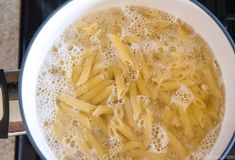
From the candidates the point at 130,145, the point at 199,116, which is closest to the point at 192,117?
the point at 199,116

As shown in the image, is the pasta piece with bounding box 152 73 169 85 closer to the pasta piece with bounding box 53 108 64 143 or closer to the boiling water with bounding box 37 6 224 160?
the boiling water with bounding box 37 6 224 160

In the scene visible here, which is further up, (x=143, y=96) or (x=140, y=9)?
(x=140, y=9)

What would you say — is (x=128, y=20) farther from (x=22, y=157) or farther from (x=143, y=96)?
(x=22, y=157)

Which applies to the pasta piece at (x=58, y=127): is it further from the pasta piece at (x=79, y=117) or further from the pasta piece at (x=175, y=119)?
the pasta piece at (x=175, y=119)

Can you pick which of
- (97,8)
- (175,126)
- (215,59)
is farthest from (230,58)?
(97,8)

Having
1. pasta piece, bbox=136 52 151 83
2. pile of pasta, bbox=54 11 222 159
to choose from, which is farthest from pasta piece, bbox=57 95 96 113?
pasta piece, bbox=136 52 151 83

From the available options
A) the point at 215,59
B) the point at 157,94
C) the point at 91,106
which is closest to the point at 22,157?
the point at 91,106

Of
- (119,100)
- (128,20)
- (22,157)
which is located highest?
(128,20)
